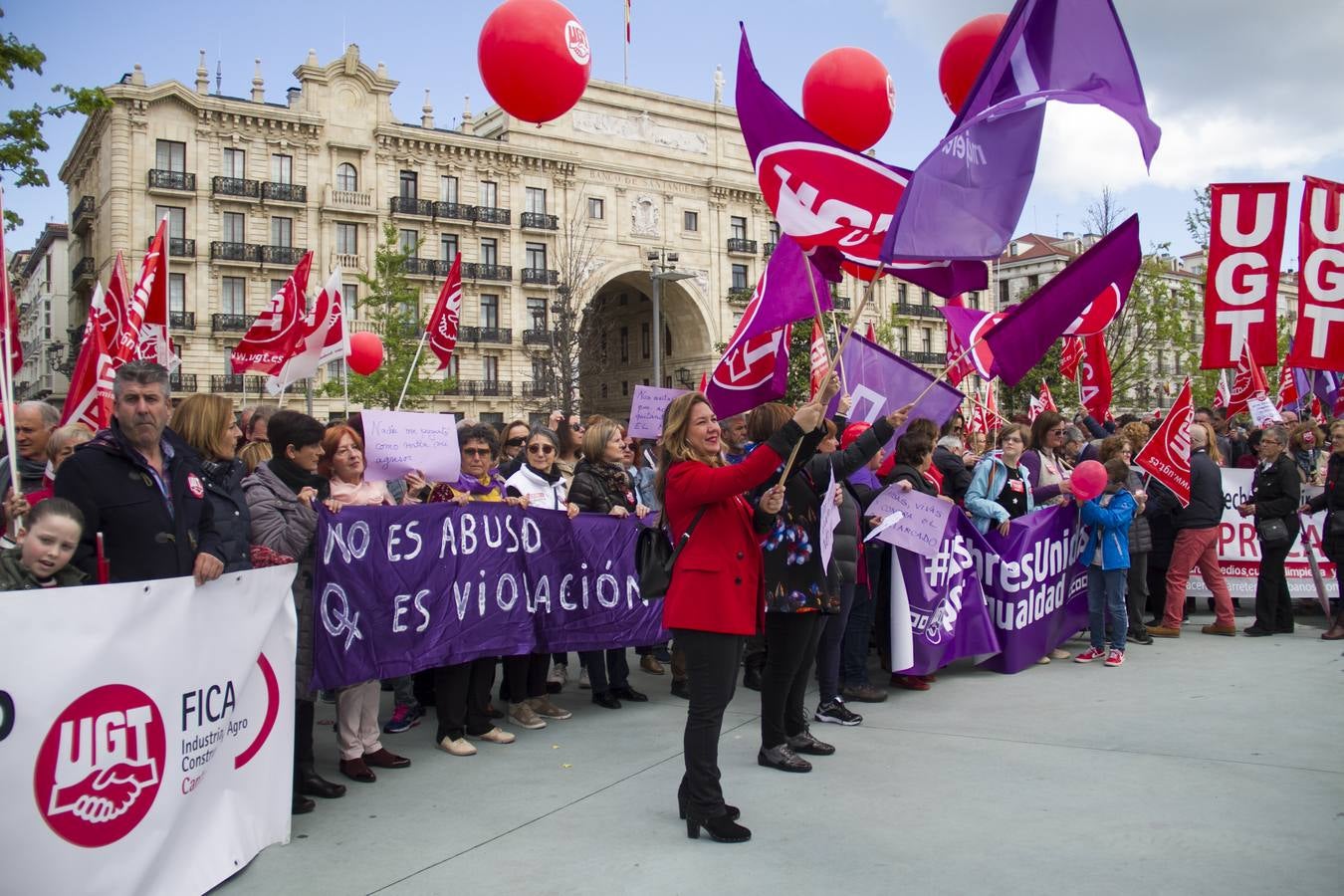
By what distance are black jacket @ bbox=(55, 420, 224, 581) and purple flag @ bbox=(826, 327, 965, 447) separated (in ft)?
12.3

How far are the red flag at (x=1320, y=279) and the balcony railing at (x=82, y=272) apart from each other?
52573mm

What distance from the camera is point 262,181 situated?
47.8 m

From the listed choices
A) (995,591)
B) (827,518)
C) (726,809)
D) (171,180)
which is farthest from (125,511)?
(171,180)

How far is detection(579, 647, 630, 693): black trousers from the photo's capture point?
734 cm

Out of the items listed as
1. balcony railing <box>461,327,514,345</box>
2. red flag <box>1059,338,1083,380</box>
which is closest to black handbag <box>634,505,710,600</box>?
red flag <box>1059,338,1083,380</box>

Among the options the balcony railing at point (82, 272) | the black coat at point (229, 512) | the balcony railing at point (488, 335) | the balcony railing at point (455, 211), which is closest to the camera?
the black coat at point (229, 512)

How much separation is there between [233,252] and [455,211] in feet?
33.8

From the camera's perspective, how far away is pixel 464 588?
6309 millimetres

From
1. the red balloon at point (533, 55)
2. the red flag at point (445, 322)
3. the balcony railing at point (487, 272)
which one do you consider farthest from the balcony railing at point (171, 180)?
the red balloon at point (533, 55)

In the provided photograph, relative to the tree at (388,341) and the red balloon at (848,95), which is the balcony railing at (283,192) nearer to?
the tree at (388,341)

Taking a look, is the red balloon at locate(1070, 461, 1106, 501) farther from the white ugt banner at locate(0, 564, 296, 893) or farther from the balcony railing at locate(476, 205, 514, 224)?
the balcony railing at locate(476, 205, 514, 224)

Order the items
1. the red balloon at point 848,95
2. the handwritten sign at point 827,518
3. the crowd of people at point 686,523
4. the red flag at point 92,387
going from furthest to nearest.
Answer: the red balloon at point 848,95
the red flag at point 92,387
the handwritten sign at point 827,518
the crowd of people at point 686,523

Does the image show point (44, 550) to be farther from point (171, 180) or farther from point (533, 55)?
point (171, 180)

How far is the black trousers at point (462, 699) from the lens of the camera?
20.5ft
